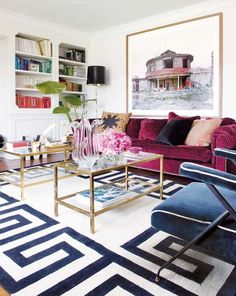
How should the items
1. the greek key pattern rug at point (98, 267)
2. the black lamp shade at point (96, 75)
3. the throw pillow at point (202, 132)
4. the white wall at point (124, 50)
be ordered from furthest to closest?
the black lamp shade at point (96, 75)
the white wall at point (124, 50)
the throw pillow at point (202, 132)
the greek key pattern rug at point (98, 267)

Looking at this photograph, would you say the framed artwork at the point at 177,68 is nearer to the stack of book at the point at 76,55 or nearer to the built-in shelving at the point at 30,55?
the stack of book at the point at 76,55

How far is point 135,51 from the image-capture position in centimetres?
488

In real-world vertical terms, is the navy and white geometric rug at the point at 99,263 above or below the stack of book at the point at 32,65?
below

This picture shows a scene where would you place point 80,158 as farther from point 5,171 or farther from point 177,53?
point 177,53

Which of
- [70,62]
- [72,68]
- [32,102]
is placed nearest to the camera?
[32,102]

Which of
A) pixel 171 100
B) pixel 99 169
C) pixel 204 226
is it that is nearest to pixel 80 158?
pixel 99 169

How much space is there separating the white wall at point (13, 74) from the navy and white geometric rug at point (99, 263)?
2.90 metres

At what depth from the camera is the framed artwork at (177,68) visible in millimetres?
3969

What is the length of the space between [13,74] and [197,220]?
421 centimetres

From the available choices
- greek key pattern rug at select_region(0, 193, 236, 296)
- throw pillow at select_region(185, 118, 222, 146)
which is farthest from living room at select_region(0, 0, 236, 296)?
throw pillow at select_region(185, 118, 222, 146)

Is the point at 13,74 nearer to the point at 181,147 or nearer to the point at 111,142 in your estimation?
the point at 181,147

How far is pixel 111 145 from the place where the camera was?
6.61 feet

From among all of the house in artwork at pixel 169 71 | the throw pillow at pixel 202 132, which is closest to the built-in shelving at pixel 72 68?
the house in artwork at pixel 169 71

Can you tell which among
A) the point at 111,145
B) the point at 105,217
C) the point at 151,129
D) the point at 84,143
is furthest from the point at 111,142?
the point at 151,129
